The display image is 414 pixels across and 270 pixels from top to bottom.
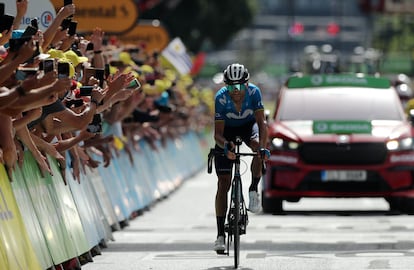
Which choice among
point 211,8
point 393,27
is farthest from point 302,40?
point 211,8

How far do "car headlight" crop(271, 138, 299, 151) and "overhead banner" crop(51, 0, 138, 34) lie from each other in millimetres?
4260

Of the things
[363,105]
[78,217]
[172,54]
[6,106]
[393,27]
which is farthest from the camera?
[393,27]

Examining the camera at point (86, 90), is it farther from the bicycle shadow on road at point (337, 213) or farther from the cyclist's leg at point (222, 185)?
the bicycle shadow on road at point (337, 213)

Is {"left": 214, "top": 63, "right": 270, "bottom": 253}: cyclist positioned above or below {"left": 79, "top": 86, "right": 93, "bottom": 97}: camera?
below

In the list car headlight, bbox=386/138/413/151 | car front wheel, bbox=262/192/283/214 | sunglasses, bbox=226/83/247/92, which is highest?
sunglasses, bbox=226/83/247/92

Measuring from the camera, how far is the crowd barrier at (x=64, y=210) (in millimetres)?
11578

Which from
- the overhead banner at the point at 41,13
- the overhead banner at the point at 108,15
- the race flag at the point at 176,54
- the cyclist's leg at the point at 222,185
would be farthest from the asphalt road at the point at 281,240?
the race flag at the point at 176,54

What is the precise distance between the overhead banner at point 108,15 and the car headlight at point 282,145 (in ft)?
14.0

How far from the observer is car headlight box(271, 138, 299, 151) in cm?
2052

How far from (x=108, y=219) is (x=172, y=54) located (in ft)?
49.6

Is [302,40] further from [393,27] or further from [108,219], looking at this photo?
[108,219]

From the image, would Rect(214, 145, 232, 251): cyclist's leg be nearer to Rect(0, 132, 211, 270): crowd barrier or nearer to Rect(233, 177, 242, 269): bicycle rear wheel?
Rect(233, 177, 242, 269): bicycle rear wheel

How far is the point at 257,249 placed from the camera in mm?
16109

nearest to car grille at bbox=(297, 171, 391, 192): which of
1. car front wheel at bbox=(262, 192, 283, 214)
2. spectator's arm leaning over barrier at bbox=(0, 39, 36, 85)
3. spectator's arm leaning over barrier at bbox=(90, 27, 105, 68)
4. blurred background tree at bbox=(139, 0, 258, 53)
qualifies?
car front wheel at bbox=(262, 192, 283, 214)
